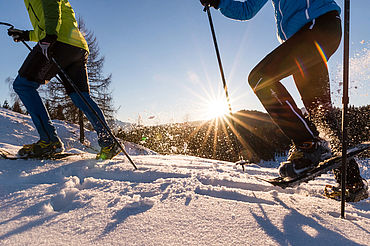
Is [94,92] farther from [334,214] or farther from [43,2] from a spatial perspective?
[334,214]

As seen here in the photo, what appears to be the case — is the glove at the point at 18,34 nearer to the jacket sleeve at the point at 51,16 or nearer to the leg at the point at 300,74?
the jacket sleeve at the point at 51,16

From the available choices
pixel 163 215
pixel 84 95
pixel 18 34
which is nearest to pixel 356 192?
pixel 163 215

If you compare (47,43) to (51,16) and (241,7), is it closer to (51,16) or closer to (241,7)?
(51,16)

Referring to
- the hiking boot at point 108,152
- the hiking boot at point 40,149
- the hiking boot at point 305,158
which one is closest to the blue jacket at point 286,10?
the hiking boot at point 305,158

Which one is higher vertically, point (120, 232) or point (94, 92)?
point (94, 92)

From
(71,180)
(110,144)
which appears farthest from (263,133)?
(71,180)

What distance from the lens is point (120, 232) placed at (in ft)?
2.65

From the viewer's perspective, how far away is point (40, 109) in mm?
2338

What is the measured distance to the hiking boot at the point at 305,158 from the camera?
1.43m

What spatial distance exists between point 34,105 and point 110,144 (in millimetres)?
949

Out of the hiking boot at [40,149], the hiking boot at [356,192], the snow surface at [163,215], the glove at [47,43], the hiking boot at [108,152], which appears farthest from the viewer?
the hiking boot at [108,152]

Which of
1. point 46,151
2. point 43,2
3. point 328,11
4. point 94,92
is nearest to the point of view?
point 328,11

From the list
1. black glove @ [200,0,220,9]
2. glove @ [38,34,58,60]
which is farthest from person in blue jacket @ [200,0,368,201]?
glove @ [38,34,58,60]

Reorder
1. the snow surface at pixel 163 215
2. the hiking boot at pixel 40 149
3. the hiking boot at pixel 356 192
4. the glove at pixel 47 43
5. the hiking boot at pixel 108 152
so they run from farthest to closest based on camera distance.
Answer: the hiking boot at pixel 108 152, the hiking boot at pixel 40 149, the glove at pixel 47 43, the hiking boot at pixel 356 192, the snow surface at pixel 163 215
